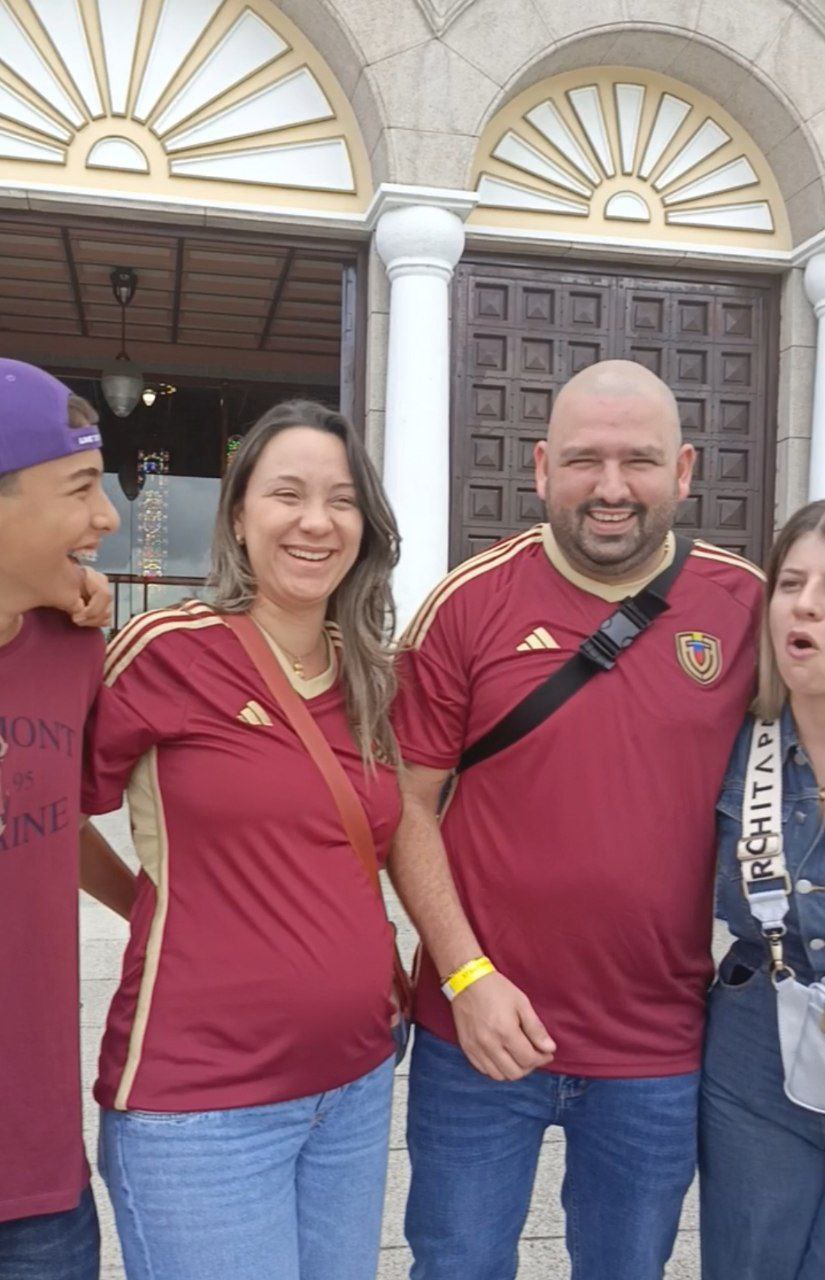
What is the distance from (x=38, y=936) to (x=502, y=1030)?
34.6 inches

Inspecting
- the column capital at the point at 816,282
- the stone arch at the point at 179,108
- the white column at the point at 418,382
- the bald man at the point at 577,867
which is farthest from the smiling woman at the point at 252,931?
Result: the column capital at the point at 816,282

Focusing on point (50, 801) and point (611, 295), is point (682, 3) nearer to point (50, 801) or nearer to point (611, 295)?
point (611, 295)

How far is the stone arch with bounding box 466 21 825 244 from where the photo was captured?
7223 millimetres

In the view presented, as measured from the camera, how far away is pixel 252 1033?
1.84 m

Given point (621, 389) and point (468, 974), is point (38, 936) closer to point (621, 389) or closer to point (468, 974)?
point (468, 974)

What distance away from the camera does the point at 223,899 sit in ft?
6.16

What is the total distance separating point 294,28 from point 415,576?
359 cm

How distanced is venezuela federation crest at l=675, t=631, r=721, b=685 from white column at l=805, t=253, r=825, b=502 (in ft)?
18.6

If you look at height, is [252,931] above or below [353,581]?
below

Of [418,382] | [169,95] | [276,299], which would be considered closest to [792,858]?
[418,382]

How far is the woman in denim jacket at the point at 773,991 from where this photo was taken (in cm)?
201

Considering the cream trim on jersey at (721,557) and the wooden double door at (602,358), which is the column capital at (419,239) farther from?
the cream trim on jersey at (721,557)

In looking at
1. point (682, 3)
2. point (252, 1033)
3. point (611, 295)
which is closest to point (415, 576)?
point (611, 295)

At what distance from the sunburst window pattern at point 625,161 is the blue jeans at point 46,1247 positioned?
6.97m
